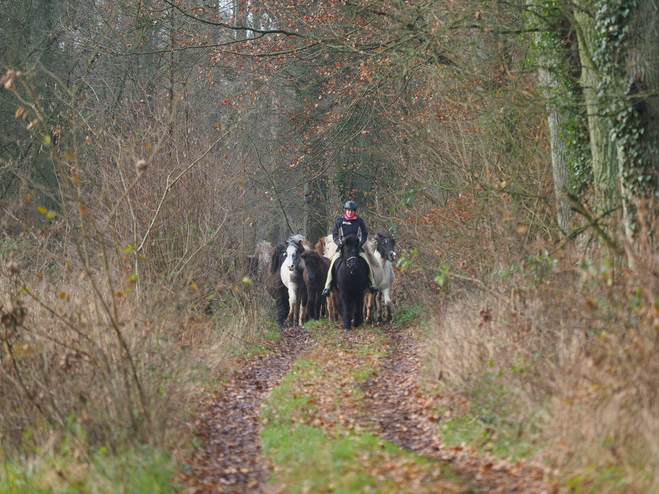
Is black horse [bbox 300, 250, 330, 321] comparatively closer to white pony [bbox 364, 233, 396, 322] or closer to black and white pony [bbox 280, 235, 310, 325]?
black and white pony [bbox 280, 235, 310, 325]

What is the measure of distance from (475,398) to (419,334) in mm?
7066

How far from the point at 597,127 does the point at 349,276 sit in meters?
8.34

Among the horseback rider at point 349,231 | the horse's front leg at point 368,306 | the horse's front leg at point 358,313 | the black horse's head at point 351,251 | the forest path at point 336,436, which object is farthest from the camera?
the horse's front leg at point 368,306

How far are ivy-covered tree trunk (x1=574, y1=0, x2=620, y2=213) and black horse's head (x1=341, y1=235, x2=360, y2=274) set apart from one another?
25.6 feet

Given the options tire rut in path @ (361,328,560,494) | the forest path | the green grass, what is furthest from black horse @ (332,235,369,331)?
the green grass

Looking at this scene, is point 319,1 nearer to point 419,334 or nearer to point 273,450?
point 419,334

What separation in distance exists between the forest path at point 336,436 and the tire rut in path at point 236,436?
12 mm

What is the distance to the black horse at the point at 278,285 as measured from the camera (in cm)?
1988

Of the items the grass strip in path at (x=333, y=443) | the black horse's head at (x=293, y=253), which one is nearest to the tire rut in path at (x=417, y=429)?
the grass strip in path at (x=333, y=443)

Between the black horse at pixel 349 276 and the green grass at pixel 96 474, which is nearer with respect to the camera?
the green grass at pixel 96 474

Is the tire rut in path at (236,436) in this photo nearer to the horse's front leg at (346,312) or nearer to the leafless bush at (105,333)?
the leafless bush at (105,333)

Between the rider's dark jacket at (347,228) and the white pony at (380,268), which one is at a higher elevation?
the rider's dark jacket at (347,228)

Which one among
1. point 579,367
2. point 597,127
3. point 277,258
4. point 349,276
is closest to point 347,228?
point 349,276

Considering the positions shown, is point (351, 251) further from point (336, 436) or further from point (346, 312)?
point (336, 436)
